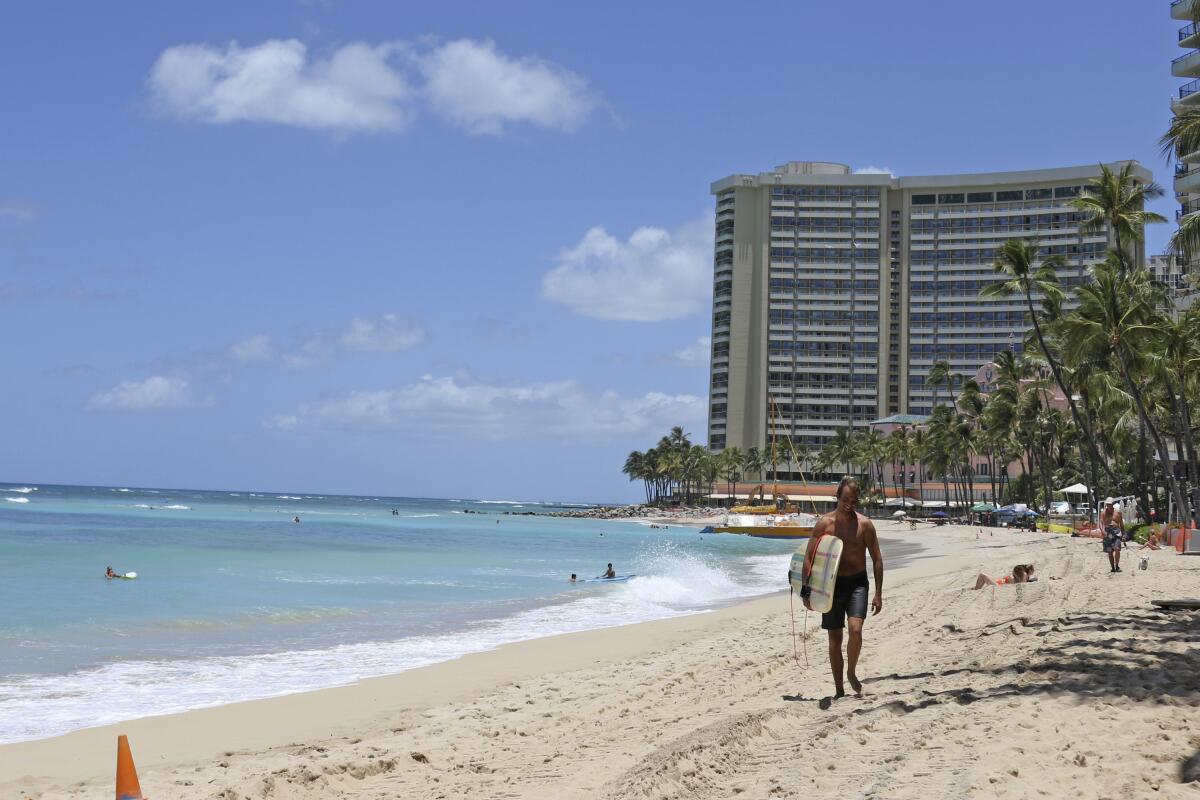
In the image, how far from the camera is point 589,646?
A: 15.2m

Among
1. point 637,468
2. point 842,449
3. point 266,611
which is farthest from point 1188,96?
point 637,468

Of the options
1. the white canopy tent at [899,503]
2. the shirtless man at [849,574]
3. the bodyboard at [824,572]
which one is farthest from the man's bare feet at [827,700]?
the white canopy tent at [899,503]

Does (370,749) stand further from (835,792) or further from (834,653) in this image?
(835,792)

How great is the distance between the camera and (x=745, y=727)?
682 cm

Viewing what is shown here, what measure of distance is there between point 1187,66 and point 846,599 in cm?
5262

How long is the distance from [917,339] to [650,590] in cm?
11339

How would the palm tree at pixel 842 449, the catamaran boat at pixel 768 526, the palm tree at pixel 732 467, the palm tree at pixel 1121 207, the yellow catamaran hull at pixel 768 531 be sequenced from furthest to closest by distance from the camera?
the palm tree at pixel 732 467 → the palm tree at pixel 842 449 → the catamaran boat at pixel 768 526 → the yellow catamaran hull at pixel 768 531 → the palm tree at pixel 1121 207

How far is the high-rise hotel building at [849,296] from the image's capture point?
5148 inches

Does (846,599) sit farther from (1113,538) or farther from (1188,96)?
(1188,96)

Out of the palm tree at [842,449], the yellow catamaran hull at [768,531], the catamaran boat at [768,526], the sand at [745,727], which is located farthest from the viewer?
the palm tree at [842,449]

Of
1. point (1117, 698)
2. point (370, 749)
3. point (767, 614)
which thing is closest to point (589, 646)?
point (767, 614)

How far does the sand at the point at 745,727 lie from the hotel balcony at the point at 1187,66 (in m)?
45.6

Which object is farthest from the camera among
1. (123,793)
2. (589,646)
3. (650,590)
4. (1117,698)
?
(650,590)

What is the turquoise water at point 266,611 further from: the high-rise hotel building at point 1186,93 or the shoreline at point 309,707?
the high-rise hotel building at point 1186,93
